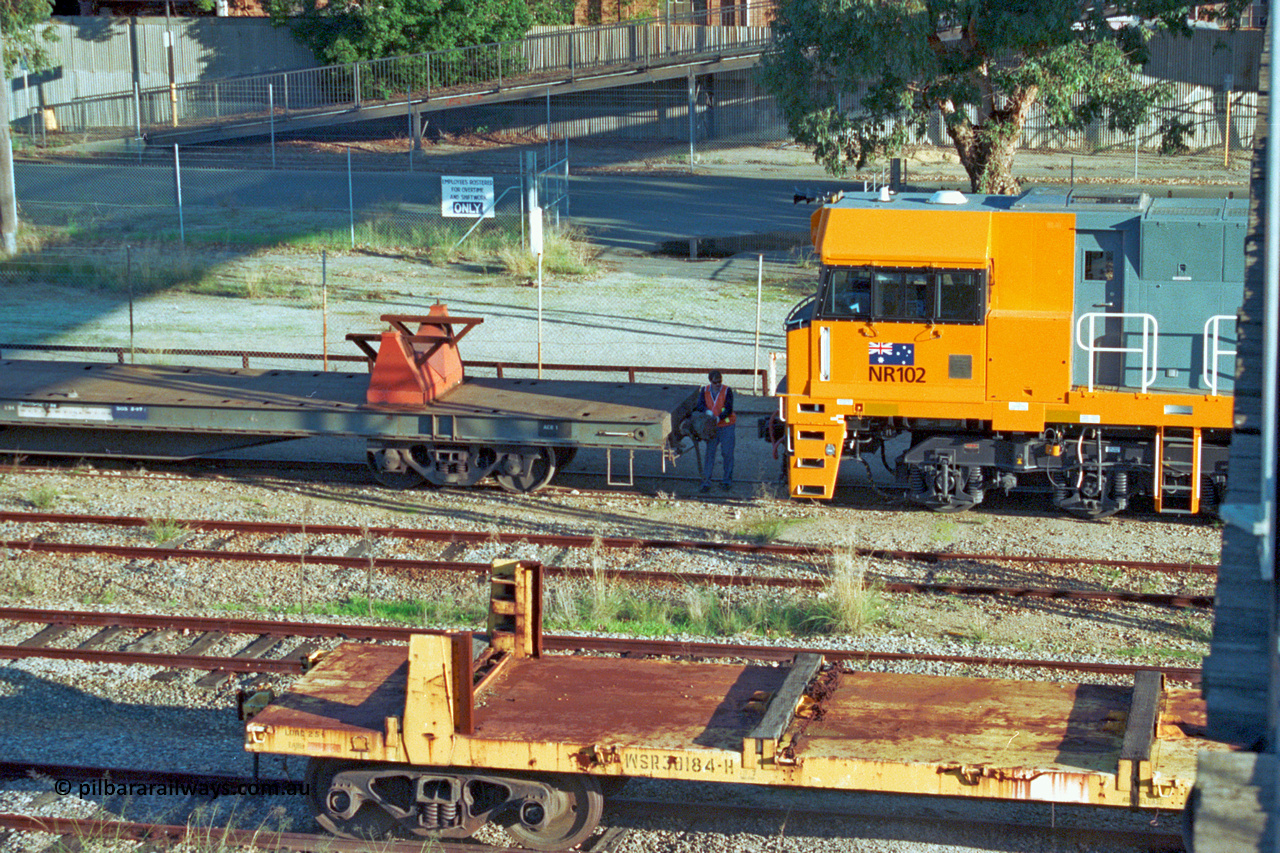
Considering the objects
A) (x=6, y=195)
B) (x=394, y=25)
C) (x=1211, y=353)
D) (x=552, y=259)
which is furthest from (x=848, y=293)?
(x=394, y=25)

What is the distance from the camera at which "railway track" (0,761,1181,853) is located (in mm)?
7469

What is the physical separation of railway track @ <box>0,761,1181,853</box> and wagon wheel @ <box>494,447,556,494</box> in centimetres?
748

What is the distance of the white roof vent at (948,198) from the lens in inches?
563

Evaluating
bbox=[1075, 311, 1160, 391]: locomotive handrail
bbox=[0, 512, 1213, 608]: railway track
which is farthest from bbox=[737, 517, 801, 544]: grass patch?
bbox=[1075, 311, 1160, 391]: locomotive handrail

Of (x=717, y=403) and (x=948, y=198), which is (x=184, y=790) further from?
(x=948, y=198)

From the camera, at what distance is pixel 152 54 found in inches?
1955

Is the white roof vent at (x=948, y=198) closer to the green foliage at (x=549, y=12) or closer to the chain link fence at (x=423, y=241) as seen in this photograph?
the chain link fence at (x=423, y=241)

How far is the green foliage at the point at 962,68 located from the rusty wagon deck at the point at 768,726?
1792 centimetres

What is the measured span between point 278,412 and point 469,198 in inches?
644

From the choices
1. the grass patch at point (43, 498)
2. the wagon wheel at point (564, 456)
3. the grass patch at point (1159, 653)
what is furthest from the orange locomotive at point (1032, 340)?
the grass patch at point (43, 498)

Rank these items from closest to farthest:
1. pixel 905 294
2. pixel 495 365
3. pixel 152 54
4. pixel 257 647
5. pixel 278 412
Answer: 1. pixel 257 647
2. pixel 905 294
3. pixel 278 412
4. pixel 495 365
5. pixel 152 54

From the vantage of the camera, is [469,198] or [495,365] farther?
[469,198]

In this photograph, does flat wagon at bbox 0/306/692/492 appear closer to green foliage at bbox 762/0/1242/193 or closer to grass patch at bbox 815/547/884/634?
grass patch at bbox 815/547/884/634

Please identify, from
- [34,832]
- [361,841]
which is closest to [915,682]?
[361,841]
